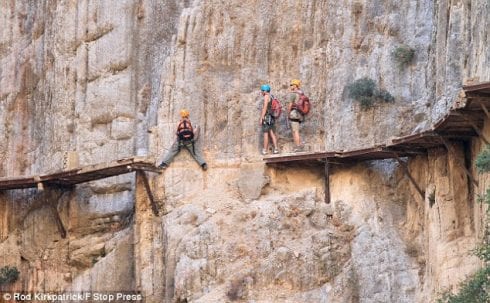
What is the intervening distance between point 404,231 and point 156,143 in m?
7.03

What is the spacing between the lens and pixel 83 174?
3878 cm

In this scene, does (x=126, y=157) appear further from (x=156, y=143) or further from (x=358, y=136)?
(x=358, y=136)

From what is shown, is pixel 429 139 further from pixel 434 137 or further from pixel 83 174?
pixel 83 174

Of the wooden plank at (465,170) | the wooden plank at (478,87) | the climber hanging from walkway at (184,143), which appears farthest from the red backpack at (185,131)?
the wooden plank at (478,87)

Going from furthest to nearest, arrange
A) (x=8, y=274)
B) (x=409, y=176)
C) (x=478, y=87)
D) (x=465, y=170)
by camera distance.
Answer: (x=8, y=274) → (x=409, y=176) → (x=465, y=170) → (x=478, y=87)

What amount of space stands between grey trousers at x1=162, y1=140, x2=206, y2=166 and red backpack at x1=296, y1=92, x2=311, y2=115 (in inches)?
99.0

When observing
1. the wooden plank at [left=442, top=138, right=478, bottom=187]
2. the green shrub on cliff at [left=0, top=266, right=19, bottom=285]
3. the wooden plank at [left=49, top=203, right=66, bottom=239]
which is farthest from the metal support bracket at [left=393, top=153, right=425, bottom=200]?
the green shrub on cliff at [left=0, top=266, right=19, bottom=285]

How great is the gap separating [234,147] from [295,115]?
65.8 inches

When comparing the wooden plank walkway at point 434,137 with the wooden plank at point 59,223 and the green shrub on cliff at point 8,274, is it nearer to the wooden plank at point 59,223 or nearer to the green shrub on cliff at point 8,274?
the wooden plank at point 59,223

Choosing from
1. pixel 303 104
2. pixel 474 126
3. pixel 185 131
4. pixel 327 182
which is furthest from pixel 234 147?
pixel 474 126

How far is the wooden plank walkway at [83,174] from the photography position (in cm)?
3775

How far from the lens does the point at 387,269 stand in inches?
1341

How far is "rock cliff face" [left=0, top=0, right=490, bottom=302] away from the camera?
112 feet

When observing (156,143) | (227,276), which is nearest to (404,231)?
(227,276)
